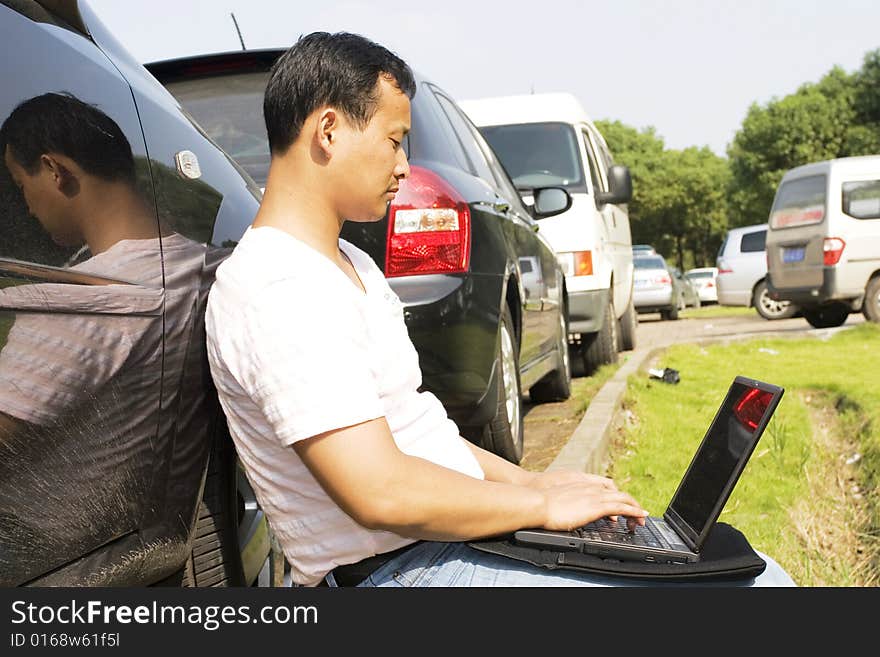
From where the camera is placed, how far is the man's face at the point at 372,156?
2.07 m

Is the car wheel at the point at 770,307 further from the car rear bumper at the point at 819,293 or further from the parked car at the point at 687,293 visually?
the parked car at the point at 687,293

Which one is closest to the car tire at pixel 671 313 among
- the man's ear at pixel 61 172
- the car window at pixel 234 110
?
the car window at pixel 234 110

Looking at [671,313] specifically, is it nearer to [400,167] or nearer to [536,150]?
[536,150]

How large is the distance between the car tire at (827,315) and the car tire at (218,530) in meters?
16.5

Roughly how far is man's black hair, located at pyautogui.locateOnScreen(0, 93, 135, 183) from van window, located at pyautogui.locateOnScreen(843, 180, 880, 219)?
1598cm

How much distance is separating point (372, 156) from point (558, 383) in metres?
6.12

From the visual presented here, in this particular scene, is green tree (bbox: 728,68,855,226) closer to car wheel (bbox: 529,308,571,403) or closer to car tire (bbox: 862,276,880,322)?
car tire (bbox: 862,276,880,322)

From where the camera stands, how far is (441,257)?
4.38 meters

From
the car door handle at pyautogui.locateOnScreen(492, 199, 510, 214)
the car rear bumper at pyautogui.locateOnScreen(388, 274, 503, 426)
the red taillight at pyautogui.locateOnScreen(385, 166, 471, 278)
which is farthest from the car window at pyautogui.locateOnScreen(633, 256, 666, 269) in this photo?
the red taillight at pyautogui.locateOnScreen(385, 166, 471, 278)

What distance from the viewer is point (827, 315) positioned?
18.5 meters

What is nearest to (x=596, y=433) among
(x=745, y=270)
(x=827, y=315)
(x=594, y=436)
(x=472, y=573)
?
(x=594, y=436)

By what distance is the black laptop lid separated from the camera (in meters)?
2.10

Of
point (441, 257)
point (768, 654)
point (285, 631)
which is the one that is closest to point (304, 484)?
point (285, 631)

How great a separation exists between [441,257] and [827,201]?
13580 mm
